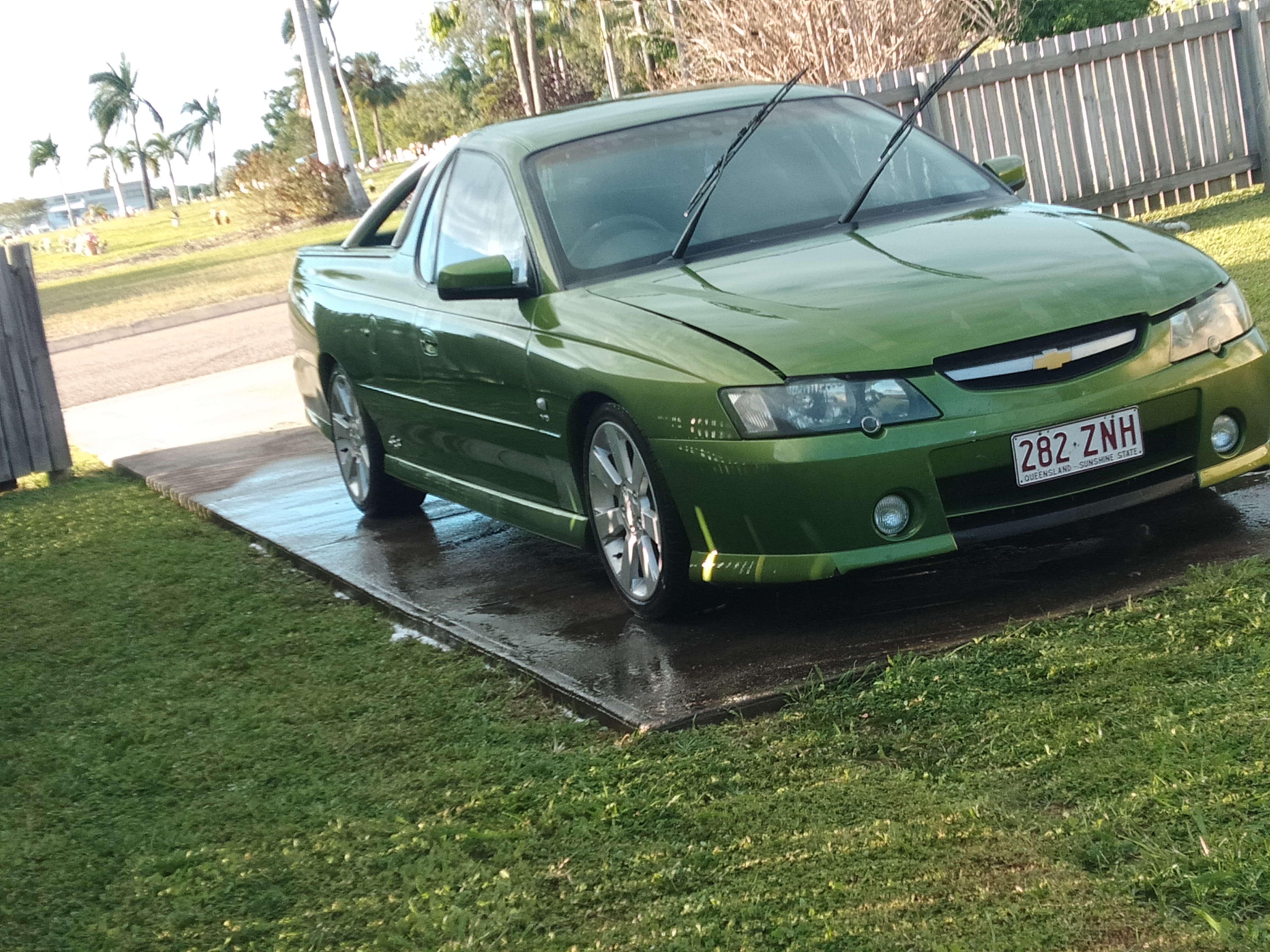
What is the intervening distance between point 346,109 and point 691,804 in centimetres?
11676

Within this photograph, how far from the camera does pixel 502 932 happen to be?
10.8ft

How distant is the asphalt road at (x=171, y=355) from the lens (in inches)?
A: 637

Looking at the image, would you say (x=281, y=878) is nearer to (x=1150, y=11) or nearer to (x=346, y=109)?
(x=1150, y=11)

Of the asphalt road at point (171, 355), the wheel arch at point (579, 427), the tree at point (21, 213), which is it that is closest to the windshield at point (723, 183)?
the wheel arch at point (579, 427)

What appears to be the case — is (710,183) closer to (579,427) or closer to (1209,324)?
(579,427)

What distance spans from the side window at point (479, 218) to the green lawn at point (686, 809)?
4.80ft

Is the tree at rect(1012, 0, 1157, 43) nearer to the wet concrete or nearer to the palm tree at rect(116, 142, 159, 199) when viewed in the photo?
the wet concrete

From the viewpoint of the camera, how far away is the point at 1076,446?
14.8 ft

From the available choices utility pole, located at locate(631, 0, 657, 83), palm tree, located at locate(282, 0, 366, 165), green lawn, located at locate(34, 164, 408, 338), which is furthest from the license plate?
palm tree, located at locate(282, 0, 366, 165)

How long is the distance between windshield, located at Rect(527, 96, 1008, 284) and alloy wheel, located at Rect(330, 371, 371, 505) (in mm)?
1856

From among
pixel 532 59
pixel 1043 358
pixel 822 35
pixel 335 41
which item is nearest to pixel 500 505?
pixel 1043 358

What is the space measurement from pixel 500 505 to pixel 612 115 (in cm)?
151

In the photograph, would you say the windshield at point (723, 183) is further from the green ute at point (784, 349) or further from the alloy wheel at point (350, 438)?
the alloy wheel at point (350, 438)

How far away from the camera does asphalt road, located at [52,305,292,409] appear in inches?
637
